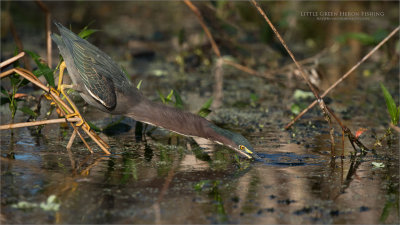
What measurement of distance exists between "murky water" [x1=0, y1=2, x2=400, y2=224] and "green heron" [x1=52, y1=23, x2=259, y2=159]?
0.24 metres

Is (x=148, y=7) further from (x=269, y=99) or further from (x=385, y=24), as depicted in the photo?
(x=269, y=99)

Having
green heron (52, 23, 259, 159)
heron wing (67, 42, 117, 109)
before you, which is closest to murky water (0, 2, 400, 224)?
green heron (52, 23, 259, 159)

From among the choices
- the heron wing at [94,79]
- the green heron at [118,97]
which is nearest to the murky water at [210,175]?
the green heron at [118,97]

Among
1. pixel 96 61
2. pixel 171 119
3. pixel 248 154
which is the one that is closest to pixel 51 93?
pixel 96 61

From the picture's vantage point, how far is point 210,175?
4.61 m

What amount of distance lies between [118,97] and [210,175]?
1185 mm

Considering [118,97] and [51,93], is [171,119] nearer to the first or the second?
[118,97]

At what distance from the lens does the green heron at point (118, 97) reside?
502cm

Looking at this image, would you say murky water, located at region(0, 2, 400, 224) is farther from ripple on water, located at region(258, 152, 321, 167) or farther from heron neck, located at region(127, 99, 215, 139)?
heron neck, located at region(127, 99, 215, 139)

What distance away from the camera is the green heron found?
5.02 meters

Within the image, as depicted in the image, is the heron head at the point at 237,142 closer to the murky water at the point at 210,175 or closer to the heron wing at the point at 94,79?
the murky water at the point at 210,175

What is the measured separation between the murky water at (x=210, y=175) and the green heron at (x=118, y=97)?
243 mm

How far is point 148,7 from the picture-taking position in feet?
56.6

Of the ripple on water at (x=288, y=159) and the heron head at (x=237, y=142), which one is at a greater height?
the heron head at (x=237, y=142)
